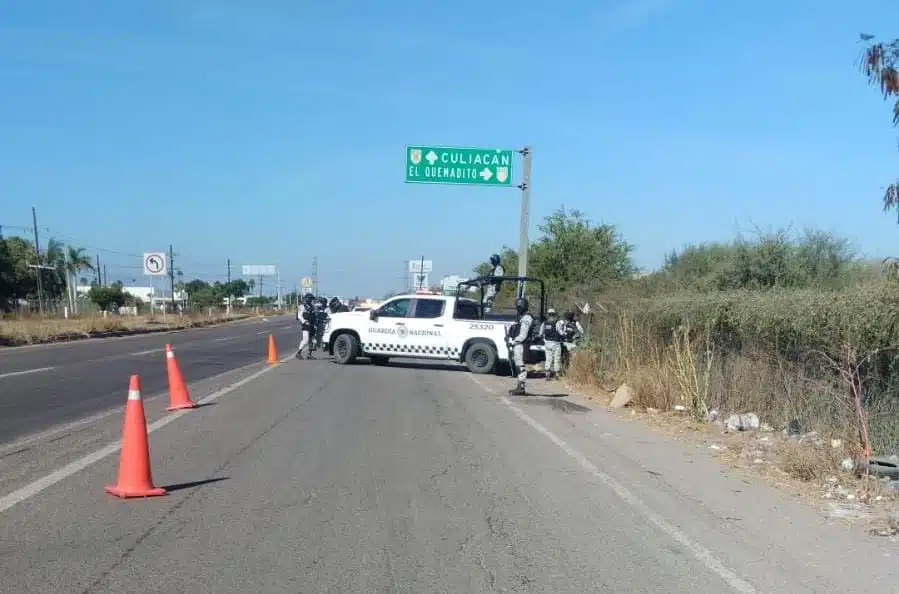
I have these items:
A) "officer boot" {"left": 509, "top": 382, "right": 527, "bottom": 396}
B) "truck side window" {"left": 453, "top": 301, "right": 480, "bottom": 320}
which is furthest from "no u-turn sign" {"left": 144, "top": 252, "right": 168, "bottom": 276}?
"officer boot" {"left": 509, "top": 382, "right": 527, "bottom": 396}

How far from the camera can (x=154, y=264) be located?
4628cm

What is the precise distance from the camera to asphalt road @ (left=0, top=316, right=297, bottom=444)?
39.7ft

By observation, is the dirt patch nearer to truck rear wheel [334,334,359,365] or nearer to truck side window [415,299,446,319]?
truck side window [415,299,446,319]

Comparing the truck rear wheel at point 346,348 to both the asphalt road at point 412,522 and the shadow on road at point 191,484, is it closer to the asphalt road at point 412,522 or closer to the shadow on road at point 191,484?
the asphalt road at point 412,522

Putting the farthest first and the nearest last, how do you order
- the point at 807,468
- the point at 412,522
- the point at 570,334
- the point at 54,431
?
the point at 570,334 → the point at 54,431 → the point at 807,468 → the point at 412,522

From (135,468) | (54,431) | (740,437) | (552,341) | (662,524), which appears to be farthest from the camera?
(552,341)

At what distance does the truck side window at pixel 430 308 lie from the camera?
2212 centimetres

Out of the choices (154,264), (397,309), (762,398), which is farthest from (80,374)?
(154,264)

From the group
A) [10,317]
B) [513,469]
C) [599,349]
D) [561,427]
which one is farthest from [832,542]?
[10,317]

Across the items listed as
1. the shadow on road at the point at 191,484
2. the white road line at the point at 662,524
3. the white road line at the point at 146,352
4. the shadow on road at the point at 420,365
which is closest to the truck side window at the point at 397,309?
the shadow on road at the point at 420,365

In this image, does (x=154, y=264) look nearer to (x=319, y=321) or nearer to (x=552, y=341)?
(x=319, y=321)

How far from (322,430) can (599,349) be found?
1004 cm

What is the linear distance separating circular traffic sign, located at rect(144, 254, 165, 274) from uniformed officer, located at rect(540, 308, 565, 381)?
31.3 meters

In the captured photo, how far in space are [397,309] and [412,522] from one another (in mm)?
15921
